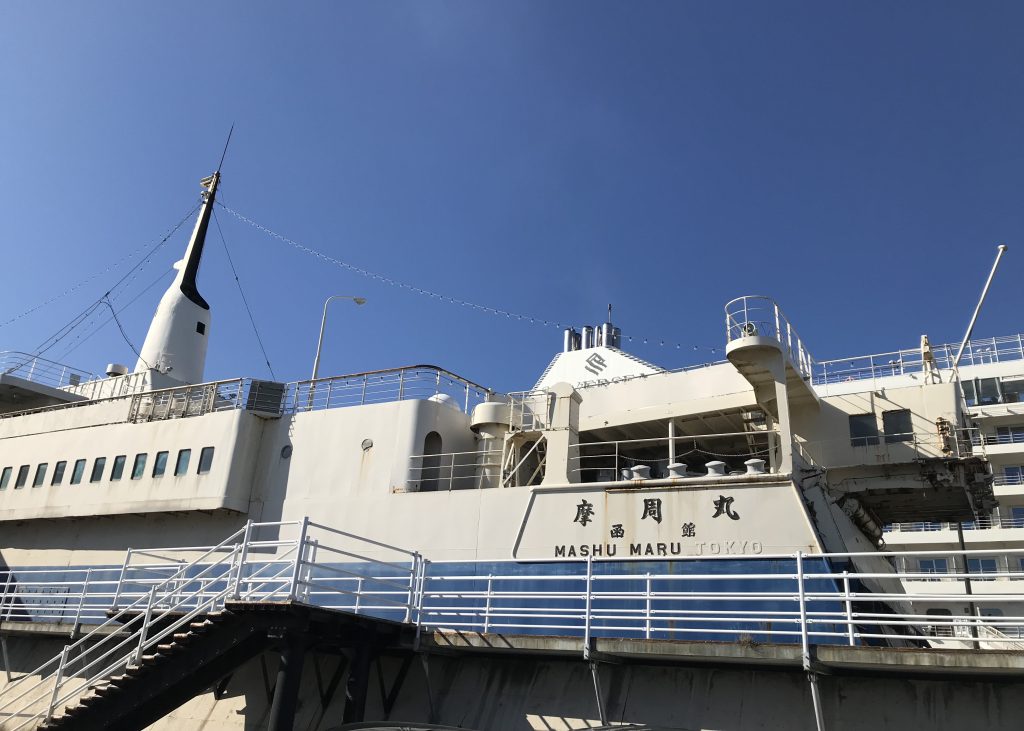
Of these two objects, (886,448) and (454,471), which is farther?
(454,471)

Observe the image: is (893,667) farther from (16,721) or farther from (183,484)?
(183,484)

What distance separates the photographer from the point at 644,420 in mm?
18453

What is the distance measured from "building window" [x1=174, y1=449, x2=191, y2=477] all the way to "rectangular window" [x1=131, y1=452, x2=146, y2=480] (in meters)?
1.29

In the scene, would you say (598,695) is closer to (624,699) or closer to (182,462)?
(624,699)

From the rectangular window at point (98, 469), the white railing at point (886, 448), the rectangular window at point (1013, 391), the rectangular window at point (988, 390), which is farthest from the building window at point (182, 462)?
the rectangular window at point (1013, 391)

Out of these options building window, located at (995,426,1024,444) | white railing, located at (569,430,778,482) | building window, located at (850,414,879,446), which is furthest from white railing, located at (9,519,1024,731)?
building window, located at (995,426,1024,444)

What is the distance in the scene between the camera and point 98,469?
903 inches

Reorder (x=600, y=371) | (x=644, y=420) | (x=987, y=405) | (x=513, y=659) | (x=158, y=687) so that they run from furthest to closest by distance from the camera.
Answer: (x=987, y=405), (x=600, y=371), (x=644, y=420), (x=513, y=659), (x=158, y=687)

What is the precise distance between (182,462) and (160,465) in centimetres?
84

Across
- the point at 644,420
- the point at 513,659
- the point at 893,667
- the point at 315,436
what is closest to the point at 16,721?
the point at 315,436

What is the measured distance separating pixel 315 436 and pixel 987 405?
39.9 m

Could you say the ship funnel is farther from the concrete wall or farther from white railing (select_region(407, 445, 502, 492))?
the concrete wall

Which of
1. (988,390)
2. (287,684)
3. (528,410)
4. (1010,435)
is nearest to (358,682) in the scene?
(287,684)

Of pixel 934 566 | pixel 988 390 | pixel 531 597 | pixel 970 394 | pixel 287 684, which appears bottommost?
pixel 287 684
